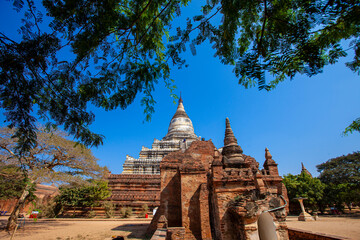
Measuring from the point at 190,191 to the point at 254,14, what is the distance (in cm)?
925

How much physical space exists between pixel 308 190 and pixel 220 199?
26.6 meters

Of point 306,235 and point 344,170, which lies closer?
point 306,235

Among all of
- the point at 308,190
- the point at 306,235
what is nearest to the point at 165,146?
the point at 308,190

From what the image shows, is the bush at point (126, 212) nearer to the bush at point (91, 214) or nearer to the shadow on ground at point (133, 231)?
the bush at point (91, 214)

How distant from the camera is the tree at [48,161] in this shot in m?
13.0

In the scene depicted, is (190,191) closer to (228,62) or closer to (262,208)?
(262,208)

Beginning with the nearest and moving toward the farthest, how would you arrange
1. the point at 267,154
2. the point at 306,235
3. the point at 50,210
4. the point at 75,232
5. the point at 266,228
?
the point at 266,228 → the point at 306,235 → the point at 75,232 → the point at 267,154 → the point at 50,210

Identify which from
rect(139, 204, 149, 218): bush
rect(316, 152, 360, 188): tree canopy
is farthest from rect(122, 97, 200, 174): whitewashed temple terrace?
rect(316, 152, 360, 188): tree canopy

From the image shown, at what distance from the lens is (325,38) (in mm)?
3166

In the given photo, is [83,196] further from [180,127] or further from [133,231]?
[180,127]

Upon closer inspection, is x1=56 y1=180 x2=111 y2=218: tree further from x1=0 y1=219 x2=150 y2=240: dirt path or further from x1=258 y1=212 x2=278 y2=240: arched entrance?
x1=258 y1=212 x2=278 y2=240: arched entrance

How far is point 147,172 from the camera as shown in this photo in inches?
1357

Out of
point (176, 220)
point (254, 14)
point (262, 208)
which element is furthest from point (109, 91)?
point (176, 220)

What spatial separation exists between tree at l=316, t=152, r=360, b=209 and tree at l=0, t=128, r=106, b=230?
3243cm
